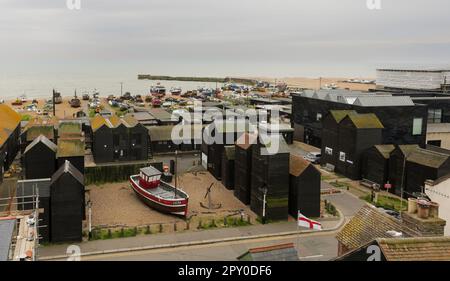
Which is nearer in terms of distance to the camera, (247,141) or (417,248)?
(417,248)

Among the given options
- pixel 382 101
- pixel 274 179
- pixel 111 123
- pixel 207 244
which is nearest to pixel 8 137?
pixel 111 123

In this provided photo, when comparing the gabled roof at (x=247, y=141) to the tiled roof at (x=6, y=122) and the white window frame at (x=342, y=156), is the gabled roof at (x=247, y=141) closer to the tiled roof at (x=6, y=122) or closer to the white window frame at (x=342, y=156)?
the white window frame at (x=342, y=156)

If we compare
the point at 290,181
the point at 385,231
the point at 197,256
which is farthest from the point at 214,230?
the point at 385,231

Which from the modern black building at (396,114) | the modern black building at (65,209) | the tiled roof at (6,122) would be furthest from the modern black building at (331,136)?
the tiled roof at (6,122)

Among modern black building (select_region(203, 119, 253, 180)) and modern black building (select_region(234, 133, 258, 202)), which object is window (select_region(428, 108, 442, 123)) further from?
modern black building (select_region(234, 133, 258, 202))

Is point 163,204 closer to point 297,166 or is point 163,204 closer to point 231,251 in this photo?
point 231,251

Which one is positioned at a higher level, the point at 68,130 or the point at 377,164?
the point at 68,130
